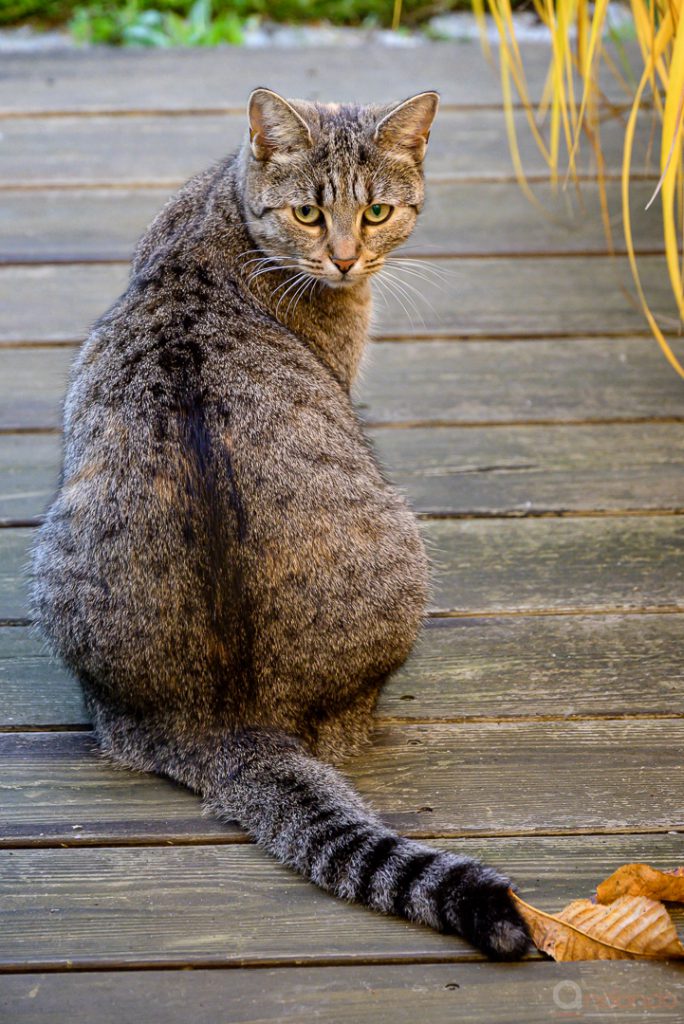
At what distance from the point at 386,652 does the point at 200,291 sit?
2.46ft

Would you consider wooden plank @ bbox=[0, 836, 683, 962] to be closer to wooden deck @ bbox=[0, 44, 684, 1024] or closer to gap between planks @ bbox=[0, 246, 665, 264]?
wooden deck @ bbox=[0, 44, 684, 1024]

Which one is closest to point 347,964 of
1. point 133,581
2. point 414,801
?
point 414,801

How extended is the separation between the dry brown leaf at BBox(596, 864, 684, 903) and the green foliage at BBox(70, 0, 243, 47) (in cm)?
373

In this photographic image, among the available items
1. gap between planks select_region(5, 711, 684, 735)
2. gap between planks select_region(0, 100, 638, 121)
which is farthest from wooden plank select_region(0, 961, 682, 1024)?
gap between planks select_region(0, 100, 638, 121)

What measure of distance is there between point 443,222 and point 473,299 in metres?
0.39

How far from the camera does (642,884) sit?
1.83 metres

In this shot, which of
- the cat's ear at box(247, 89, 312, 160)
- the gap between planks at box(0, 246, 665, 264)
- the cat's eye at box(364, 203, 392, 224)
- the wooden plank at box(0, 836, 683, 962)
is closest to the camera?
the wooden plank at box(0, 836, 683, 962)

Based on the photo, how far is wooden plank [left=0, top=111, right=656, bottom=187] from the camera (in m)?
3.88

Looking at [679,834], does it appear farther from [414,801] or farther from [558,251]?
[558,251]

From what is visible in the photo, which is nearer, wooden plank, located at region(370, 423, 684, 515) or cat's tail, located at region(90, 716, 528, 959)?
cat's tail, located at region(90, 716, 528, 959)

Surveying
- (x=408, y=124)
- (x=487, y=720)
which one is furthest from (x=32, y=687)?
(x=408, y=124)

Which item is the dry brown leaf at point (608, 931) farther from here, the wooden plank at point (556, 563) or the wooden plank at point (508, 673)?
the wooden plank at point (556, 563)

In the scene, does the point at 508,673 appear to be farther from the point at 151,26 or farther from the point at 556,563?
the point at 151,26

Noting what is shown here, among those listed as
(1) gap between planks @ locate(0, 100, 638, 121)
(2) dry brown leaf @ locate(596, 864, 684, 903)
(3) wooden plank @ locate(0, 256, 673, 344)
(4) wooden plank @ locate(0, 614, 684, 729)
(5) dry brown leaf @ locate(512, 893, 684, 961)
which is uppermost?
(1) gap between planks @ locate(0, 100, 638, 121)
